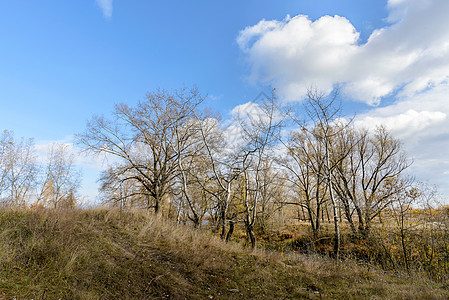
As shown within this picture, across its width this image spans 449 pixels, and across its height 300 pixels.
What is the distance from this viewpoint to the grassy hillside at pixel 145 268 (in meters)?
5.56

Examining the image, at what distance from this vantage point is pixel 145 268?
7.09 meters

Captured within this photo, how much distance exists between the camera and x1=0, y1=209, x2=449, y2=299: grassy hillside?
5.56 metres

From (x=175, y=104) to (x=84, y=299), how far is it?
39.4ft

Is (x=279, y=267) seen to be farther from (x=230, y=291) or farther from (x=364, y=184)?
(x=364, y=184)

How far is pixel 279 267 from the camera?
9.38 metres

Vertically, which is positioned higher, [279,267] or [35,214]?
[35,214]

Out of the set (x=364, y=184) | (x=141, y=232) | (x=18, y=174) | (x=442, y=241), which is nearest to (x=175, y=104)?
(x=141, y=232)

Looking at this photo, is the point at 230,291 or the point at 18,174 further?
the point at 18,174

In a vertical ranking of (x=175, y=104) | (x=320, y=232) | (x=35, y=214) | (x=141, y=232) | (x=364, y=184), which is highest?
(x=175, y=104)

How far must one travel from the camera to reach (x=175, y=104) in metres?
15.3

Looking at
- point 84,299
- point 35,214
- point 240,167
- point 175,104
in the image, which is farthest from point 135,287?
point 175,104

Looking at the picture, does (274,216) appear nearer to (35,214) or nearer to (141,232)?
(141,232)

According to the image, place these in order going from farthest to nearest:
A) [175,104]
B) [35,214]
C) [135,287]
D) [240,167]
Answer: [175,104] → [240,167] → [35,214] → [135,287]

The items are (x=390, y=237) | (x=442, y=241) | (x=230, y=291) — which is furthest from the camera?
(x=390, y=237)
